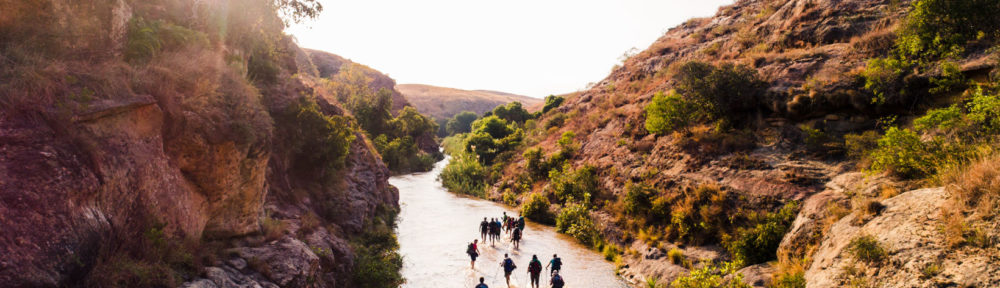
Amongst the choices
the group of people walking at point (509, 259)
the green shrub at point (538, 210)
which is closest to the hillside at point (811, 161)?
the green shrub at point (538, 210)

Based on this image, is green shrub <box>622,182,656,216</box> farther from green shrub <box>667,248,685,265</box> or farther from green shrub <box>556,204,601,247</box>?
green shrub <box>667,248,685,265</box>

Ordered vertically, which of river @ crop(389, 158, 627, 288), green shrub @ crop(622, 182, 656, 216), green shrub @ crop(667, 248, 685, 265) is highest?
green shrub @ crop(622, 182, 656, 216)

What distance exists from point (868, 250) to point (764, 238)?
584 cm

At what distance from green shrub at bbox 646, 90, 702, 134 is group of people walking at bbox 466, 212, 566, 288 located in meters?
10.4

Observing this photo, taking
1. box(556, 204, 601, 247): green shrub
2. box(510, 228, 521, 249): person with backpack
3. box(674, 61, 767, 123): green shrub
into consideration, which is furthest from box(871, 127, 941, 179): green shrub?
box(510, 228, 521, 249): person with backpack

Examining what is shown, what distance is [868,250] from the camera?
392 inches

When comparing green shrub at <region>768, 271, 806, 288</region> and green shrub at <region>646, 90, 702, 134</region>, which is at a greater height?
green shrub at <region>646, 90, 702, 134</region>

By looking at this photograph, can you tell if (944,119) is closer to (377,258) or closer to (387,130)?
(377,258)

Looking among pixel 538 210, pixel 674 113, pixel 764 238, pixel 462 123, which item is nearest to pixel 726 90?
pixel 674 113

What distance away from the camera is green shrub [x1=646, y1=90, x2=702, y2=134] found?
2414cm

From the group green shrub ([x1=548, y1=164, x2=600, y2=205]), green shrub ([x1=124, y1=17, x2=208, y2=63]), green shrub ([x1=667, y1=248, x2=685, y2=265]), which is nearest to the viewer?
green shrub ([x1=124, y1=17, x2=208, y2=63])

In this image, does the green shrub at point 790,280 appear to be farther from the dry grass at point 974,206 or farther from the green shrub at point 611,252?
the green shrub at point 611,252

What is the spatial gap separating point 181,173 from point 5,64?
3808 millimetres

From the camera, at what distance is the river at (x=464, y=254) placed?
1844cm
